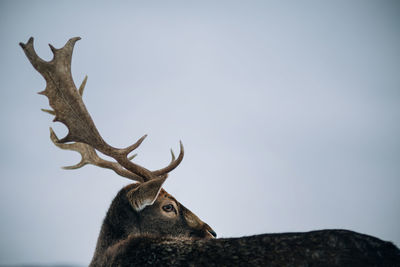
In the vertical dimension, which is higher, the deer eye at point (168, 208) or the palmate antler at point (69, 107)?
the palmate antler at point (69, 107)

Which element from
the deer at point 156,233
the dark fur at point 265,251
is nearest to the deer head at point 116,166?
the deer at point 156,233

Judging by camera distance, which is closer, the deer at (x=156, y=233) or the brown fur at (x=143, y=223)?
the deer at (x=156, y=233)

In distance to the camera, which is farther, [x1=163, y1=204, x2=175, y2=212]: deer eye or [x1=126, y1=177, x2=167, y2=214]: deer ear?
[x1=163, y1=204, x2=175, y2=212]: deer eye

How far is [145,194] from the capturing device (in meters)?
5.57

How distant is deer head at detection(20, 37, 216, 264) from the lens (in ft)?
18.6

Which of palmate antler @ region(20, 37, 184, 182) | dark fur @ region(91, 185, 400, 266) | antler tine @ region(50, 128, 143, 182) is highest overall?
palmate antler @ region(20, 37, 184, 182)

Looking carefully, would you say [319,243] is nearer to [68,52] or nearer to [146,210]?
[146,210]

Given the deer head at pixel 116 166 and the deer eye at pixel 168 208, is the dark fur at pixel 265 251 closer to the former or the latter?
the deer head at pixel 116 166

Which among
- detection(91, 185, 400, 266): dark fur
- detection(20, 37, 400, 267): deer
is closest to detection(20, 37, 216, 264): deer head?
detection(20, 37, 400, 267): deer

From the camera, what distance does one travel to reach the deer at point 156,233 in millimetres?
3510

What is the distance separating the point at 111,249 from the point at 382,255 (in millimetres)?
3049

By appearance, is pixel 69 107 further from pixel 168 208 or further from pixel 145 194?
pixel 168 208

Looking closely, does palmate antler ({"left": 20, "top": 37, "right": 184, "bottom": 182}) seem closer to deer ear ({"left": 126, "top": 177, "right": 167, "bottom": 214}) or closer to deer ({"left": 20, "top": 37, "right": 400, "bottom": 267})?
deer ({"left": 20, "top": 37, "right": 400, "bottom": 267})

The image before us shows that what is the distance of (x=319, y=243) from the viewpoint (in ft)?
11.7
